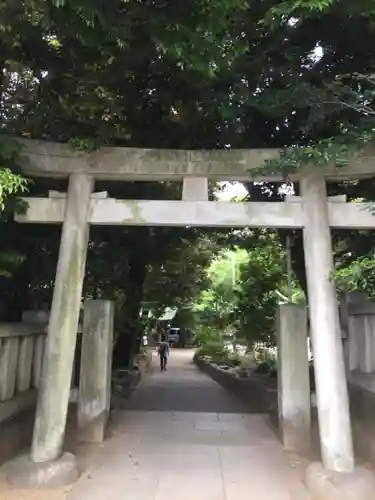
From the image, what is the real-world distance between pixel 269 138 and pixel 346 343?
324cm

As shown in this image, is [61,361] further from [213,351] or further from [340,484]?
[213,351]

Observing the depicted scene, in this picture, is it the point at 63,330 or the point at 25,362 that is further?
the point at 25,362

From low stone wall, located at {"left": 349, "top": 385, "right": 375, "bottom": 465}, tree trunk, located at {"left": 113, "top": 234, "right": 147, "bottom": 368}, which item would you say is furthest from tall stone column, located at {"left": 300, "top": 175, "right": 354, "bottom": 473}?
tree trunk, located at {"left": 113, "top": 234, "right": 147, "bottom": 368}

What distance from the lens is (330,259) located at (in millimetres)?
5652

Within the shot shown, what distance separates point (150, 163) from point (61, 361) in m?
2.37

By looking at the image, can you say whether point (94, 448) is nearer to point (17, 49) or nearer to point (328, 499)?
point (328, 499)

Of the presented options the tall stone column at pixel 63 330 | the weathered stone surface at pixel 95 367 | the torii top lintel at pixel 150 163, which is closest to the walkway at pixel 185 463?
the weathered stone surface at pixel 95 367

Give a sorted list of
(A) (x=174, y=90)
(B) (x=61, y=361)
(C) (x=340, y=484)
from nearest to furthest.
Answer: (C) (x=340, y=484)
(B) (x=61, y=361)
(A) (x=174, y=90)

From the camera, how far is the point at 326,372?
535cm

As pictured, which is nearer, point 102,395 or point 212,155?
point 212,155

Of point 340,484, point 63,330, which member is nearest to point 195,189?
point 63,330

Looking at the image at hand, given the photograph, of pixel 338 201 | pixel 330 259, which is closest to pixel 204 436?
pixel 330 259

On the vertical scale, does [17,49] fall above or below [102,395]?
above

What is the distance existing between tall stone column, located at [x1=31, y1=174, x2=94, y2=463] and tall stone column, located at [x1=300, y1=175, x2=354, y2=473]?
97.3 inches
